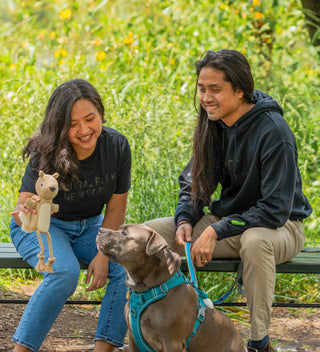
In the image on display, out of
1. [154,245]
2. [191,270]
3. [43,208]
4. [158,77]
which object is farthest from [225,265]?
[158,77]

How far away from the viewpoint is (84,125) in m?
3.43

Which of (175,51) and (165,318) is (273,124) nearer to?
(165,318)

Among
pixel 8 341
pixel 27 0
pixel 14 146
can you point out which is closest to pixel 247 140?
pixel 8 341

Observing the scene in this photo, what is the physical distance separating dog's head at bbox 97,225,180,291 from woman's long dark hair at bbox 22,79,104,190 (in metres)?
0.55

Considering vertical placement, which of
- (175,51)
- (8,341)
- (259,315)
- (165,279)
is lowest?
(8,341)

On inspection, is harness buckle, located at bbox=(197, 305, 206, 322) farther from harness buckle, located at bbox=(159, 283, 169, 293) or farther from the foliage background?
the foliage background

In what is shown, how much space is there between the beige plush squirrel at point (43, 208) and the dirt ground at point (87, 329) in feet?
3.65

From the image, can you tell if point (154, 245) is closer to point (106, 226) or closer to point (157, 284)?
point (157, 284)

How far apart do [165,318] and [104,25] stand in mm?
5490

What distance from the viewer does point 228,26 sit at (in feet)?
24.4

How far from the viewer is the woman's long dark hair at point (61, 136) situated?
11.2ft

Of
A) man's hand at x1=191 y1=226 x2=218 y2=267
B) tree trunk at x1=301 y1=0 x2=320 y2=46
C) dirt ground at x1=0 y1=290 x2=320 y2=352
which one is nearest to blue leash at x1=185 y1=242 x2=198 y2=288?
man's hand at x1=191 y1=226 x2=218 y2=267

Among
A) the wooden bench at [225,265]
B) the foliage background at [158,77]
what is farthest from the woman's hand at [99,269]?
the foliage background at [158,77]

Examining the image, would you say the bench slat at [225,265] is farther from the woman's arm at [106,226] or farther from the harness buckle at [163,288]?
the harness buckle at [163,288]
